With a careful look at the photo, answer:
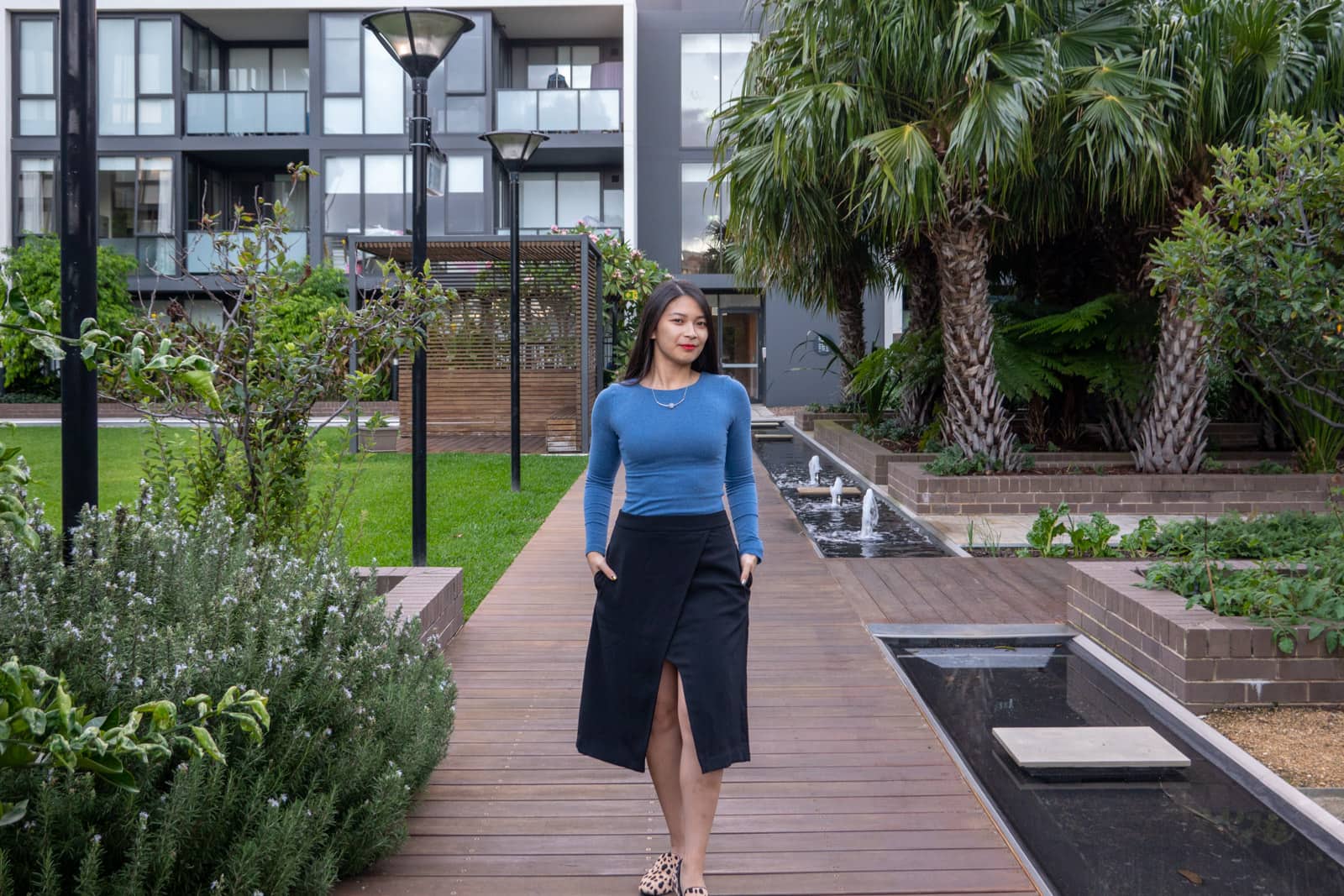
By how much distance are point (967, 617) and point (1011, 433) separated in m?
6.51

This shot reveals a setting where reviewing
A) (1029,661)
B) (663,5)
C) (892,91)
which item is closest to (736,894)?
(1029,661)

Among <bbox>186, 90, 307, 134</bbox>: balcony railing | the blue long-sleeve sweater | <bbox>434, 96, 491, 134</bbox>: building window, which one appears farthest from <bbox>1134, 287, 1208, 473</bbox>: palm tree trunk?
<bbox>186, 90, 307, 134</bbox>: balcony railing

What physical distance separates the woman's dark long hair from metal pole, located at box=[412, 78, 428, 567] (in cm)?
435

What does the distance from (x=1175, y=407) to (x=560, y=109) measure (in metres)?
20.7

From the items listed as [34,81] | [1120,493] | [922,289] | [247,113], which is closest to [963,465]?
[1120,493]

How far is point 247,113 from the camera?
30.0 meters

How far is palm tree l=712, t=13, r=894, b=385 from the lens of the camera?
11.8 meters

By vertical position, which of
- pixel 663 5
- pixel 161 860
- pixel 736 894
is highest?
pixel 663 5

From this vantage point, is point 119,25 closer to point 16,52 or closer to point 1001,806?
point 16,52

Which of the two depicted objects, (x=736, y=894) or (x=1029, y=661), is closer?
(x=736, y=894)

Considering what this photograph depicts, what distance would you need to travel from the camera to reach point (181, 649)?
9.64 ft

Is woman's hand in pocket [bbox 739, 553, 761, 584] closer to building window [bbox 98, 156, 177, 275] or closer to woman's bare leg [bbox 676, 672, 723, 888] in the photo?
woman's bare leg [bbox 676, 672, 723, 888]

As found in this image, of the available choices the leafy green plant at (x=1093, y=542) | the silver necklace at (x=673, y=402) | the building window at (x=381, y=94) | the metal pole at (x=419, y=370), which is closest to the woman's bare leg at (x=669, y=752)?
the silver necklace at (x=673, y=402)

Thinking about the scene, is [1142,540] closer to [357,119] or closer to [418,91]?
[418,91]
